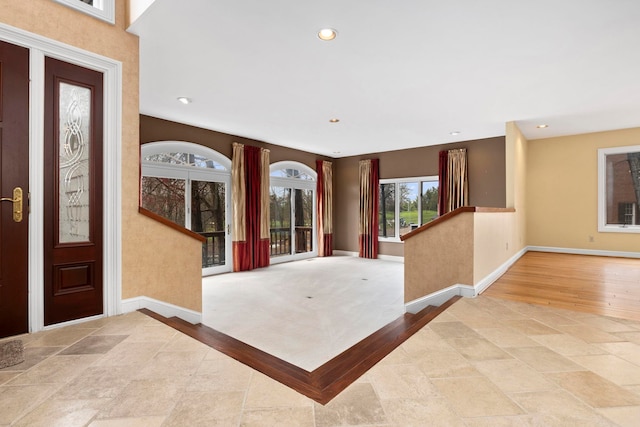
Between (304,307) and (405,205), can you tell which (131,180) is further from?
(405,205)

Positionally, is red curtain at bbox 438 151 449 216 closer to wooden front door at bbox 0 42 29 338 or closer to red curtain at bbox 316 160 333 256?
red curtain at bbox 316 160 333 256

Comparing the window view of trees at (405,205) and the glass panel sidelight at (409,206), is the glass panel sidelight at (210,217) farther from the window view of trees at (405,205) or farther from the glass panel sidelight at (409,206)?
the glass panel sidelight at (409,206)

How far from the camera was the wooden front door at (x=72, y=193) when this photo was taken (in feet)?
7.44

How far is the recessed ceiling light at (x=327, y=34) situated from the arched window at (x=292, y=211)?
4514 millimetres

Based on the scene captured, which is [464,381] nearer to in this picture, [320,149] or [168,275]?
[168,275]

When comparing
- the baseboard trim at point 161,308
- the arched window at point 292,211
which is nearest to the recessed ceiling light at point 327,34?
the baseboard trim at point 161,308

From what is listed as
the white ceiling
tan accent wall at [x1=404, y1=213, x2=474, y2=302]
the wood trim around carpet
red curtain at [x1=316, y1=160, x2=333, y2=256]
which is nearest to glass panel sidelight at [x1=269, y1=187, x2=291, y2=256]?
red curtain at [x1=316, y1=160, x2=333, y2=256]

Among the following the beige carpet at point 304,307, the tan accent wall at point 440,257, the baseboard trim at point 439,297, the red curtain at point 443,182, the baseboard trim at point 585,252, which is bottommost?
the beige carpet at point 304,307

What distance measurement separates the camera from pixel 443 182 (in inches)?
271

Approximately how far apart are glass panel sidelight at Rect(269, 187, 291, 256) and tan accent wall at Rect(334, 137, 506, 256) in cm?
173

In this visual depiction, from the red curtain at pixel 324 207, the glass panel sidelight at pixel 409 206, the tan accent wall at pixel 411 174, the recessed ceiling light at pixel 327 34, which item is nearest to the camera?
the recessed ceiling light at pixel 327 34

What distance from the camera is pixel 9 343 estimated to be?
201 centimetres

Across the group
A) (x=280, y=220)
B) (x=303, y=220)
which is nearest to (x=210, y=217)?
(x=280, y=220)

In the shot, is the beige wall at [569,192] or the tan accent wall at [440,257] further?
the beige wall at [569,192]
